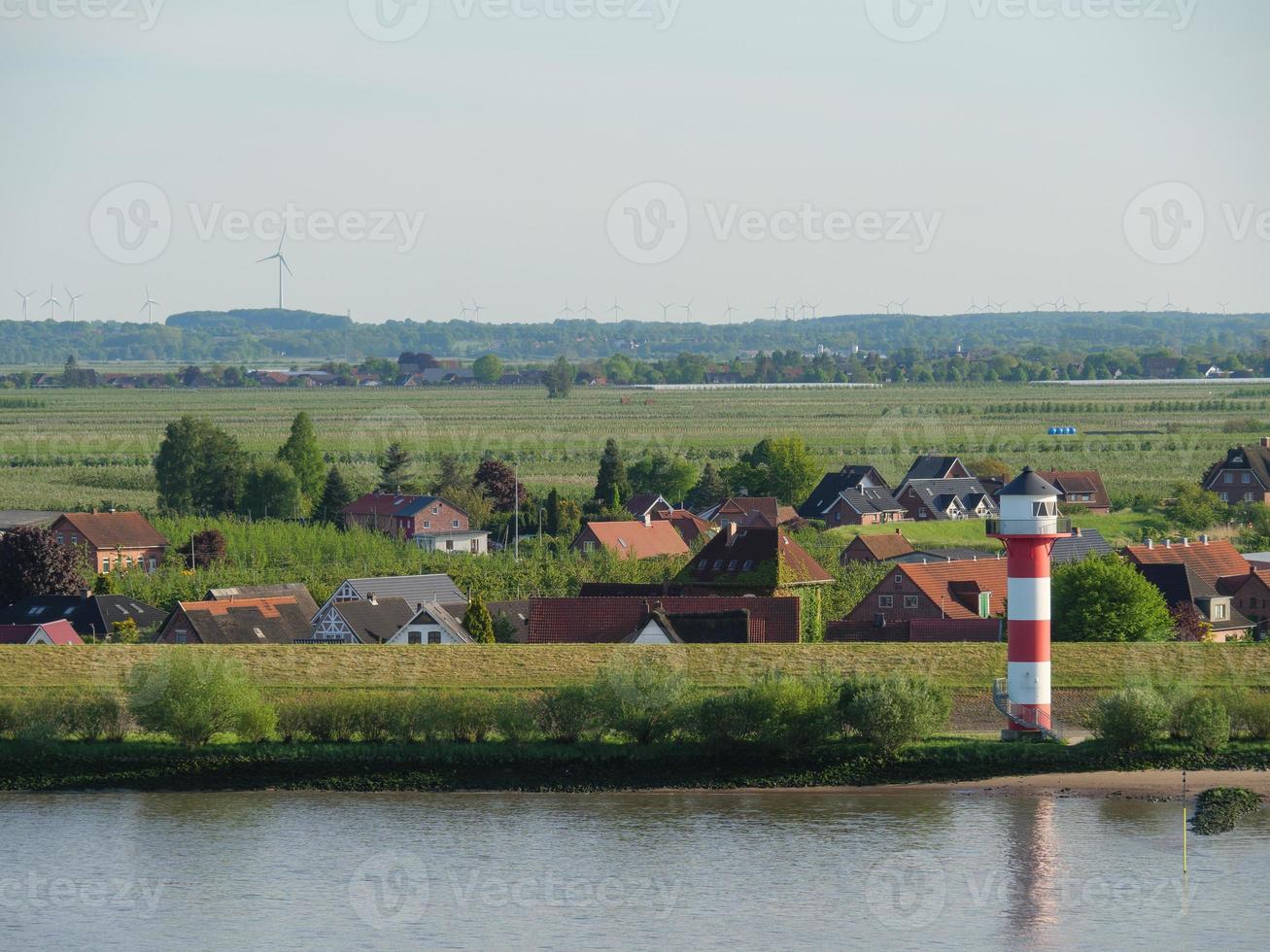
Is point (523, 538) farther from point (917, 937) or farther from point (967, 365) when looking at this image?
point (967, 365)

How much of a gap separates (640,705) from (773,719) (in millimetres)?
1824

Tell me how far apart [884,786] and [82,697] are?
11125 millimetres

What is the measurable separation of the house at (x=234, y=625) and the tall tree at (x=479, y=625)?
3.01 meters

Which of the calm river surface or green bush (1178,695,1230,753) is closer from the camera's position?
the calm river surface

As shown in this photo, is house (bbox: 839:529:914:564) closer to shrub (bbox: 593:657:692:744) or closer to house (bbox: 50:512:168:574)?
shrub (bbox: 593:657:692:744)

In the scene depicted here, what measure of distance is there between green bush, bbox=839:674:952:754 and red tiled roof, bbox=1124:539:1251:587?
12.3 metres

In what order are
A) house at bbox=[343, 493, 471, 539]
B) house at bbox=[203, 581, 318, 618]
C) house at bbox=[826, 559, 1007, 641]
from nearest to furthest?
house at bbox=[826, 559, 1007, 641], house at bbox=[203, 581, 318, 618], house at bbox=[343, 493, 471, 539]

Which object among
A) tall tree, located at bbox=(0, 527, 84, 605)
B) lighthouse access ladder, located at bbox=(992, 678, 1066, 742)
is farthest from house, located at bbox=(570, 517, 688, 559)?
lighthouse access ladder, located at bbox=(992, 678, 1066, 742)

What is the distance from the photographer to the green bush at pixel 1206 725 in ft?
84.1

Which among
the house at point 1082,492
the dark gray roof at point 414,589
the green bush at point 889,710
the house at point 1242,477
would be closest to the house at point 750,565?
the dark gray roof at point 414,589

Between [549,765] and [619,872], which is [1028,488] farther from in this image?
[619,872]

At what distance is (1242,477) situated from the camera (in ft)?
190

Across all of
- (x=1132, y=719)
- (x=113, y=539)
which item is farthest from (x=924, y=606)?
(x=113, y=539)

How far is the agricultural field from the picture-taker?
241ft
